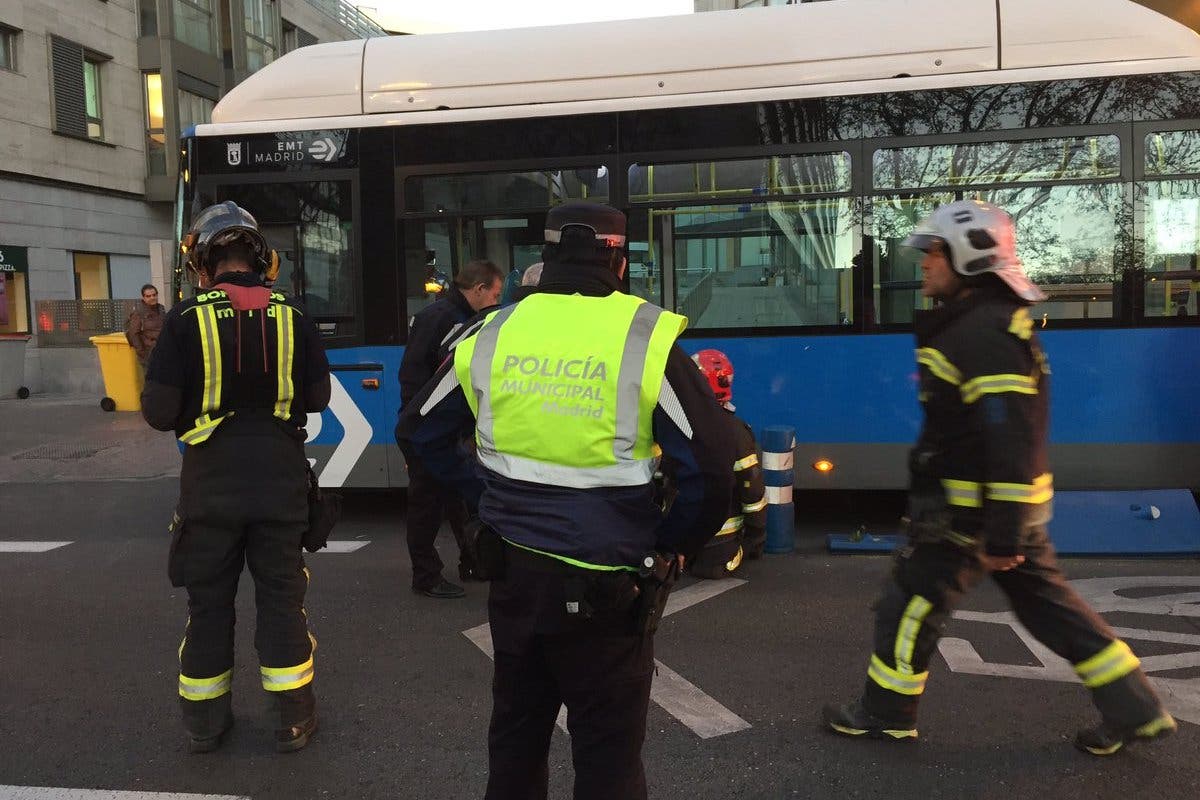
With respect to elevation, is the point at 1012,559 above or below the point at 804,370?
below

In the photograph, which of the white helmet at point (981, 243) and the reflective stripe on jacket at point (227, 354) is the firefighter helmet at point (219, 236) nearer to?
the reflective stripe on jacket at point (227, 354)

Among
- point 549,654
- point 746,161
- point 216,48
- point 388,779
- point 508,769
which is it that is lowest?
point 388,779

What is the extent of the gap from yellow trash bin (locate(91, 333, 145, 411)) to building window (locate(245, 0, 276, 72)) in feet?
52.4

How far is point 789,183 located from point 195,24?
2422 cm

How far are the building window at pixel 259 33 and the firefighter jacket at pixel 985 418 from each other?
2882 centimetres

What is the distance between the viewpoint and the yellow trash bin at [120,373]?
15016 mm

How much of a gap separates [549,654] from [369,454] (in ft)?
17.0

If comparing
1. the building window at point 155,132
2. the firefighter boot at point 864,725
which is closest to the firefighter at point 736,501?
the firefighter boot at point 864,725

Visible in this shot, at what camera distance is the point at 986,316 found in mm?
3223

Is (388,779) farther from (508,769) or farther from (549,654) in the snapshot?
(549,654)

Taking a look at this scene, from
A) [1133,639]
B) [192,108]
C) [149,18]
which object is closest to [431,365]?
[1133,639]

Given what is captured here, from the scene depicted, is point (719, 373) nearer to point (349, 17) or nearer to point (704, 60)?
point (704, 60)

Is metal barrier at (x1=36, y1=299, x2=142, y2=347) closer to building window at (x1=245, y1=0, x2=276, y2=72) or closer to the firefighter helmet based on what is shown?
building window at (x1=245, y1=0, x2=276, y2=72)

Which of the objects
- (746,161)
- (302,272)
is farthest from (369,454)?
(746,161)
